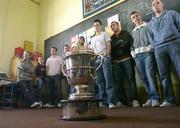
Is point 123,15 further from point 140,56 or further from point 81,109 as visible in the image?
point 81,109

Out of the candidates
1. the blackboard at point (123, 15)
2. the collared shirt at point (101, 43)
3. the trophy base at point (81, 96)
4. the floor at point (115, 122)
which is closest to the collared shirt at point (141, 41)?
the collared shirt at point (101, 43)

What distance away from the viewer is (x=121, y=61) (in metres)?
3.07

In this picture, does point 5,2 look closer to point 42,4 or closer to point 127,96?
point 42,4

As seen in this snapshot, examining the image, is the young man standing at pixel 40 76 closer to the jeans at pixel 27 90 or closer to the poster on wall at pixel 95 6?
the jeans at pixel 27 90

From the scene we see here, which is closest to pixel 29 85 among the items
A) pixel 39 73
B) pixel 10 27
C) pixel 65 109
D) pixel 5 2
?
pixel 39 73

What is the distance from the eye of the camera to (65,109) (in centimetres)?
124

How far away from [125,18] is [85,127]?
9.69ft

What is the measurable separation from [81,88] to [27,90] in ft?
10.8

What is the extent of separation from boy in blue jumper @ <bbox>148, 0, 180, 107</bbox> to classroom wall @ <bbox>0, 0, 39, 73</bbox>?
3629 mm

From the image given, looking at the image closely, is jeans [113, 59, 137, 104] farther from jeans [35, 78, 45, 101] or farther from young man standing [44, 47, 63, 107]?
jeans [35, 78, 45, 101]

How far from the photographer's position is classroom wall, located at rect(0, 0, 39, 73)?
518cm

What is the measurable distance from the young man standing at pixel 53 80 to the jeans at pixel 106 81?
116 cm

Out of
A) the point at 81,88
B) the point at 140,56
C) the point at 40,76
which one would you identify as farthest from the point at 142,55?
the point at 40,76

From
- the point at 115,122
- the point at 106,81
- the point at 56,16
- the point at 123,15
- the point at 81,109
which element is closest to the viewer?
the point at 115,122
